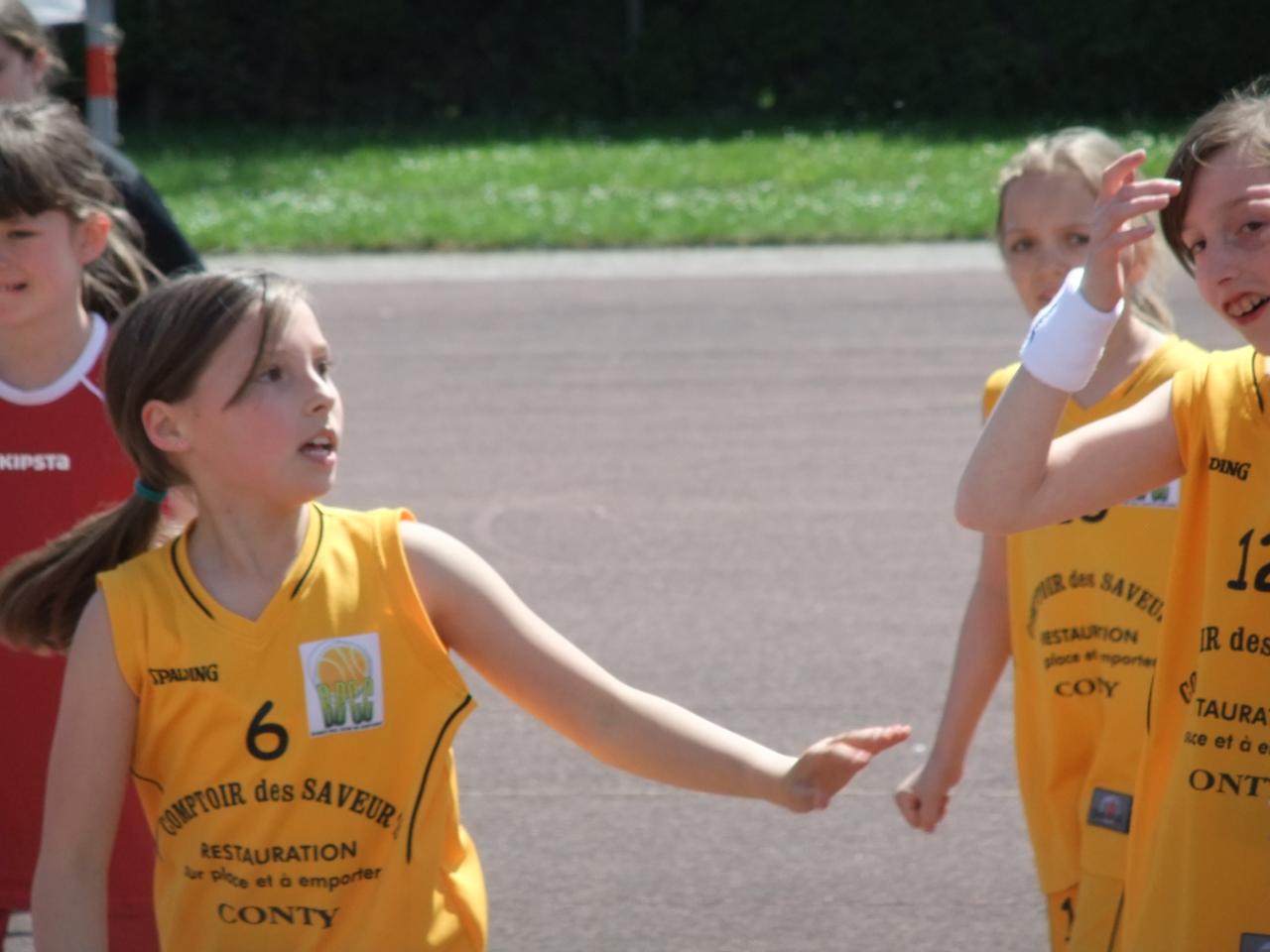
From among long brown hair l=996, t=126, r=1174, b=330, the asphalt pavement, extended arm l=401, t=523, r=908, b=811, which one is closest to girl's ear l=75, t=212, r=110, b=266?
extended arm l=401, t=523, r=908, b=811

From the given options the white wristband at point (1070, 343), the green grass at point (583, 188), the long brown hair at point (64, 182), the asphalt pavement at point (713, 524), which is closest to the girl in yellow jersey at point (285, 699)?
the white wristband at point (1070, 343)

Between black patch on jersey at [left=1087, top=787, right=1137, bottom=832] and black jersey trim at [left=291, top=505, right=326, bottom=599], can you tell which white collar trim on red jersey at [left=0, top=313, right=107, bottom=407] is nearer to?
black jersey trim at [left=291, top=505, right=326, bottom=599]

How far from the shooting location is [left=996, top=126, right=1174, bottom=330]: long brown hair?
3.51m

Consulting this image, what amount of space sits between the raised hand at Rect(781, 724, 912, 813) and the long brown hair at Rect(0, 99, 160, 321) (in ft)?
5.34

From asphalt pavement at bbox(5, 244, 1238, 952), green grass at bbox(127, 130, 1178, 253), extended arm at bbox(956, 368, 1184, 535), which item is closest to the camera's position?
extended arm at bbox(956, 368, 1184, 535)

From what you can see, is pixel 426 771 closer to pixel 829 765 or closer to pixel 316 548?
pixel 316 548

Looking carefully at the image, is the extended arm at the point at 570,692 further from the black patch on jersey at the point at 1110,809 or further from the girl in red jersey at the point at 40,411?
the girl in red jersey at the point at 40,411

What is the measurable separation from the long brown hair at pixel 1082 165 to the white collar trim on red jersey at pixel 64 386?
161cm

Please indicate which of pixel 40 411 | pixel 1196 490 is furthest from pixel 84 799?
pixel 1196 490

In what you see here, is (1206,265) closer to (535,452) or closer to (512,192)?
(535,452)

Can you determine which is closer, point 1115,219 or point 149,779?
point 1115,219

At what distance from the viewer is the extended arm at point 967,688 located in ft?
11.4

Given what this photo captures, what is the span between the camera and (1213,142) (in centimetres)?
252

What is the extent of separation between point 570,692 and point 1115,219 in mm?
911
